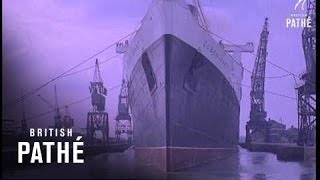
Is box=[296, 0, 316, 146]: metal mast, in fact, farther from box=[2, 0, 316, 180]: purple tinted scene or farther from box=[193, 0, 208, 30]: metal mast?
box=[193, 0, 208, 30]: metal mast

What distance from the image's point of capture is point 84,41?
13.4 ft

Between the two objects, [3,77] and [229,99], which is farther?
[229,99]

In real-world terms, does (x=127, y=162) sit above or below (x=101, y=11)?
below

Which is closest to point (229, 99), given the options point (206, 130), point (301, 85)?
point (206, 130)

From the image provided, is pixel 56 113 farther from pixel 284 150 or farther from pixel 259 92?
pixel 284 150

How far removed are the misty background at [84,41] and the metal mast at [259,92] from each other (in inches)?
1.6

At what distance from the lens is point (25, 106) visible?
3.96m

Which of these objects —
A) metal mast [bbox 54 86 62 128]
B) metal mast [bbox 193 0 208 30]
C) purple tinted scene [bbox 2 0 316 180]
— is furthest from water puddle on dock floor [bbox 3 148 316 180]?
metal mast [bbox 193 0 208 30]

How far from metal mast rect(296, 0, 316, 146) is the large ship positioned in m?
0.50

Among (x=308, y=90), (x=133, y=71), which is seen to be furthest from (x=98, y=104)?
(x=308, y=90)

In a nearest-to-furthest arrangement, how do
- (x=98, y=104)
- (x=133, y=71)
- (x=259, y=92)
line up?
(x=98, y=104) → (x=133, y=71) → (x=259, y=92)

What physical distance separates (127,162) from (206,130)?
0.72 metres

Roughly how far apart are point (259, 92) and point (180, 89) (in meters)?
0.64
